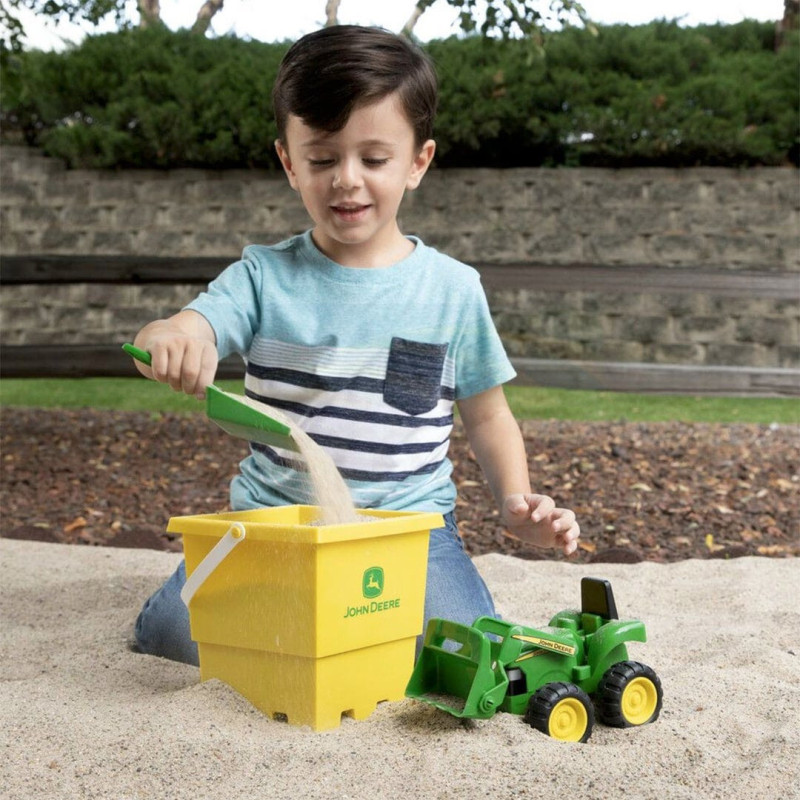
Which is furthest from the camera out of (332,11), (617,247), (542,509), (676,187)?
(617,247)

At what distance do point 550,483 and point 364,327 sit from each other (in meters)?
2.65

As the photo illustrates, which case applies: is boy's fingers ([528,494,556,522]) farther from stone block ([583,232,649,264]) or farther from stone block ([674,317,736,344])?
stone block ([583,232,649,264])

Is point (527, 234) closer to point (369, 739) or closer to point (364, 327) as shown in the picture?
point (364, 327)

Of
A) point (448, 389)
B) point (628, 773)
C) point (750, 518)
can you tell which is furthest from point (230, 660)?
point (750, 518)

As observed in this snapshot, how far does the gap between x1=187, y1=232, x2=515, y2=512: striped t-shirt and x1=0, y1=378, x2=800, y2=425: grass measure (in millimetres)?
4428

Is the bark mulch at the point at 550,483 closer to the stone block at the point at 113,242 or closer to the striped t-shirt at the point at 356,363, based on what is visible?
the striped t-shirt at the point at 356,363

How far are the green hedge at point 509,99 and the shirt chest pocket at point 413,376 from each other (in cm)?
653

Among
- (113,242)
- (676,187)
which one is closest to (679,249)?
(676,187)

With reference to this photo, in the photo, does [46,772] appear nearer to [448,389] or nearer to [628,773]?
[628,773]

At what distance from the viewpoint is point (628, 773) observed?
4.42 ft

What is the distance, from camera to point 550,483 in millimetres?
4512

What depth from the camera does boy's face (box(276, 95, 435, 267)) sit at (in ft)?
6.12

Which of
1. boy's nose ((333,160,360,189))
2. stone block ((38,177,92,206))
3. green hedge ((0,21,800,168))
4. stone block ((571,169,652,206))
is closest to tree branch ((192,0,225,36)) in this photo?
green hedge ((0,21,800,168))

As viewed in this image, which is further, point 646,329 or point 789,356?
point 646,329
